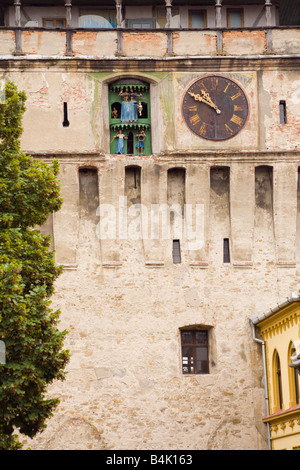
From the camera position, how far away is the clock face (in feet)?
84.9

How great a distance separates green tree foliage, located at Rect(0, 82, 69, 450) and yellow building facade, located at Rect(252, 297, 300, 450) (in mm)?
6042

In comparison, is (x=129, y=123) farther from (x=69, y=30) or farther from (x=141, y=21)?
(x=141, y=21)

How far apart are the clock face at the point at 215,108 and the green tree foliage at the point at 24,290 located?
26.5ft

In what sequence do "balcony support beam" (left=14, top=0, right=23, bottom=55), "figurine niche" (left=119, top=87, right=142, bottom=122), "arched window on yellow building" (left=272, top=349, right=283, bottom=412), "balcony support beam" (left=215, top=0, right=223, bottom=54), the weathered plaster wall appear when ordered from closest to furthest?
"arched window on yellow building" (left=272, top=349, right=283, bottom=412)
the weathered plaster wall
"balcony support beam" (left=14, top=0, right=23, bottom=55)
"figurine niche" (left=119, top=87, right=142, bottom=122)
"balcony support beam" (left=215, top=0, right=223, bottom=54)

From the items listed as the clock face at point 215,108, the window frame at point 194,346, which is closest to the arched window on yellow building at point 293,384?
the window frame at point 194,346

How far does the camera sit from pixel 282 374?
2314cm

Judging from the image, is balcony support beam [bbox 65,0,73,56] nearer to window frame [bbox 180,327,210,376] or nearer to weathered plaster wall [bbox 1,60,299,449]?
weathered plaster wall [bbox 1,60,299,449]

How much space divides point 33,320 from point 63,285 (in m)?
8.21

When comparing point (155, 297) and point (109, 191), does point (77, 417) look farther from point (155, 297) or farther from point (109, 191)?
point (109, 191)

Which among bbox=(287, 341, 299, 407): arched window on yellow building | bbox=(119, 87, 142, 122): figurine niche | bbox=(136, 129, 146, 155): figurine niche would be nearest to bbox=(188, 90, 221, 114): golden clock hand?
bbox=(119, 87, 142, 122): figurine niche

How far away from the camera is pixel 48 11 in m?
27.5

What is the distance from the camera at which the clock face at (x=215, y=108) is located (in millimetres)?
25891

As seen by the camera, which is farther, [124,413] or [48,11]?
[48,11]

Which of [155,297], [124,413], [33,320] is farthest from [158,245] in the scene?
[33,320]
